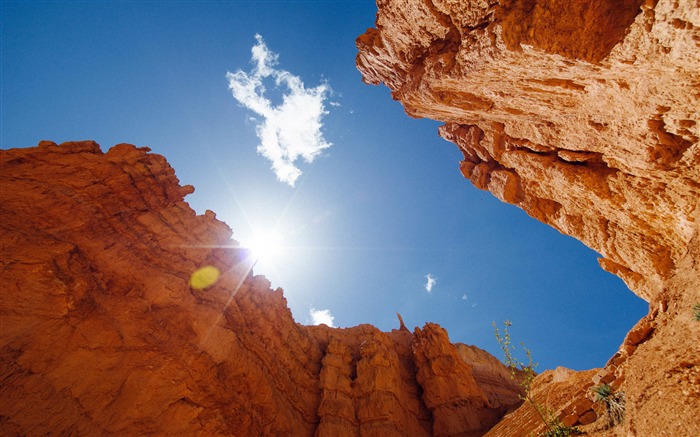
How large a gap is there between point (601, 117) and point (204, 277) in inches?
1041

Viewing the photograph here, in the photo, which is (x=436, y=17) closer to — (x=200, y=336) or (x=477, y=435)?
(x=200, y=336)

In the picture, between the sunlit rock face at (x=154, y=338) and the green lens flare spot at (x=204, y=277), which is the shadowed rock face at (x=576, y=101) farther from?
the sunlit rock face at (x=154, y=338)

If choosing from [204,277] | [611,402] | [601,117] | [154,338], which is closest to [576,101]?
[601,117]

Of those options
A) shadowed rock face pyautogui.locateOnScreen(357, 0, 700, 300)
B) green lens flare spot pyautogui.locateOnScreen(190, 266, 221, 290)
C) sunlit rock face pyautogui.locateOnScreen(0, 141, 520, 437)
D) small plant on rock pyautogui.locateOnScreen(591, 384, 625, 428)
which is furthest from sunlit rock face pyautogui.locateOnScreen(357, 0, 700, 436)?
sunlit rock face pyautogui.locateOnScreen(0, 141, 520, 437)

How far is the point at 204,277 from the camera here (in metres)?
25.6

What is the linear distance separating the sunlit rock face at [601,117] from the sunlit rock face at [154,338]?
20.1 m

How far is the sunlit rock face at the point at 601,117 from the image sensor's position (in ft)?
24.6

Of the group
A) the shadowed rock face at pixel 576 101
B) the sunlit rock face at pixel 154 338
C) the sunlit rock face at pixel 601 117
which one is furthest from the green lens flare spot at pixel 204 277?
the sunlit rock face at pixel 601 117

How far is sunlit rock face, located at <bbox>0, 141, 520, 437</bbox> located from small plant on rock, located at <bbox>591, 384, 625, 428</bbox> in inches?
744

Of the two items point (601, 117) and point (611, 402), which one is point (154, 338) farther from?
point (601, 117)

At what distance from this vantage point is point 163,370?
1878 centimetres

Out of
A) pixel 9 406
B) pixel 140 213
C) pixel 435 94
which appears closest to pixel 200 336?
pixel 9 406

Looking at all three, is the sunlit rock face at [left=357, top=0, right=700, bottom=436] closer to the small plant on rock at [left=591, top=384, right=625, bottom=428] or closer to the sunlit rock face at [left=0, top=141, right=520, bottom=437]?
the small plant on rock at [left=591, top=384, right=625, bottom=428]

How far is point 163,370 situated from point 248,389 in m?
5.92
